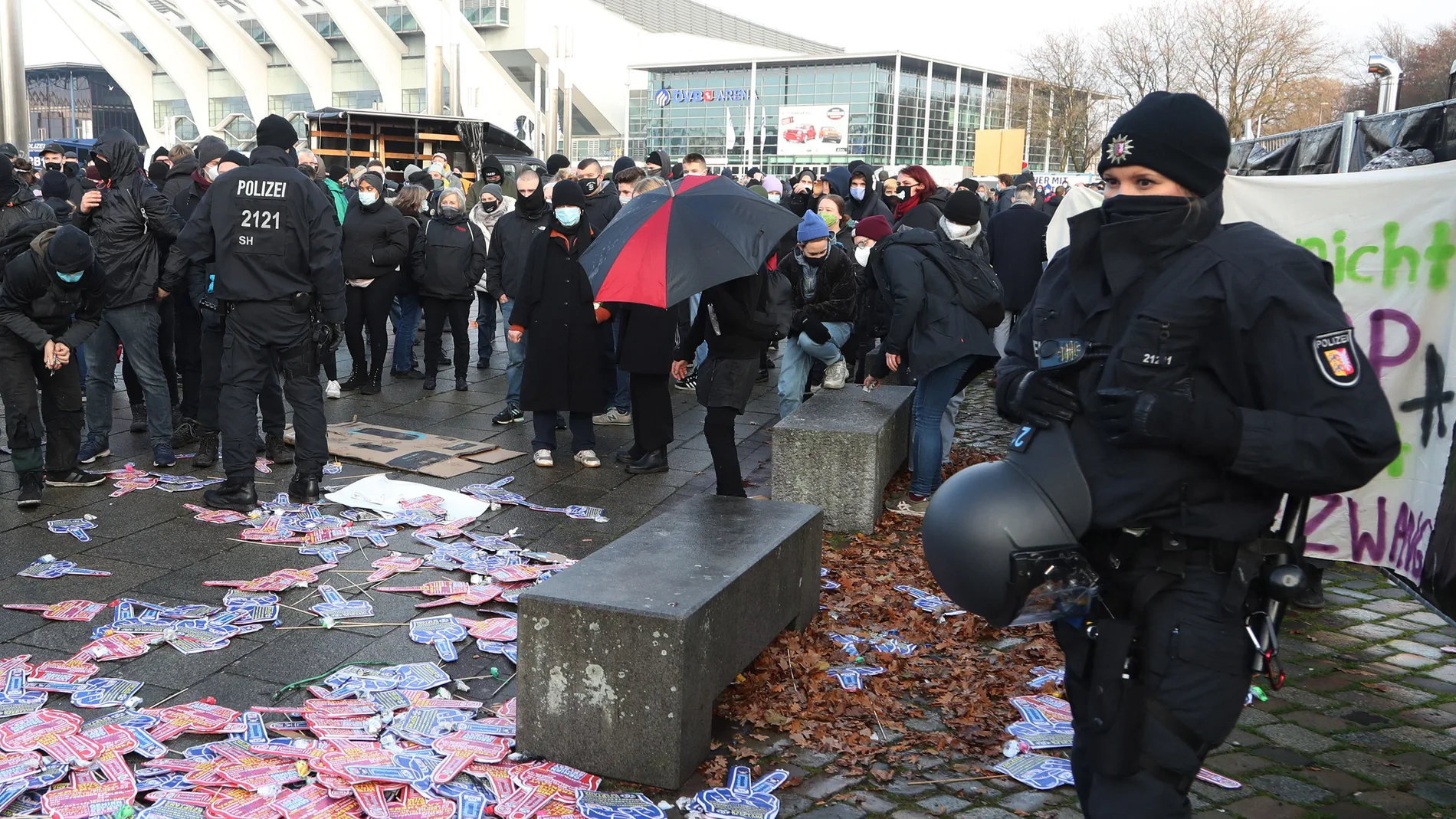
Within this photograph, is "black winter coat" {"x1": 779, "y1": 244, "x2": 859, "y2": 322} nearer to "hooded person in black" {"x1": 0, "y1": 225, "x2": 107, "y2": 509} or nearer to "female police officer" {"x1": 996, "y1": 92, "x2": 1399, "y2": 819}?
"hooded person in black" {"x1": 0, "y1": 225, "x2": 107, "y2": 509}

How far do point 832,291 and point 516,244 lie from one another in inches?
109

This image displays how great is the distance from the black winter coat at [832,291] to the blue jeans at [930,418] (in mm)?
1247

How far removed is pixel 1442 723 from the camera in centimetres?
409

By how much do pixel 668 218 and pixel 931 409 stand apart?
2.04 m

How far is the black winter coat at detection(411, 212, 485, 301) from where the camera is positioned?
1024 centimetres

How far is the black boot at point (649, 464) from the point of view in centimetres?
766

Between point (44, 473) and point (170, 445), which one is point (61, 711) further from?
point (170, 445)

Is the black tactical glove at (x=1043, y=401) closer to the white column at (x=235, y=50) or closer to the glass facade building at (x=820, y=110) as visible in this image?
the glass facade building at (x=820, y=110)

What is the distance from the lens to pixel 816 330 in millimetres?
7805

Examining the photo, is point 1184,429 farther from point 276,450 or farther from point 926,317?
point 276,450

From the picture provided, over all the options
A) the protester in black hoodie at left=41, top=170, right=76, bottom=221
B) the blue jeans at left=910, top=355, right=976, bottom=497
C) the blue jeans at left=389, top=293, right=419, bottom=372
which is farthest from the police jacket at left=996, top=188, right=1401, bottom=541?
the protester in black hoodie at left=41, top=170, right=76, bottom=221

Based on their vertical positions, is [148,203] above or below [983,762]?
above

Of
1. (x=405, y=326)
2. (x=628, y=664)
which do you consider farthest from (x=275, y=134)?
(x=628, y=664)

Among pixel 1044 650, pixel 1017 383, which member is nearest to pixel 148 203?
pixel 1044 650
